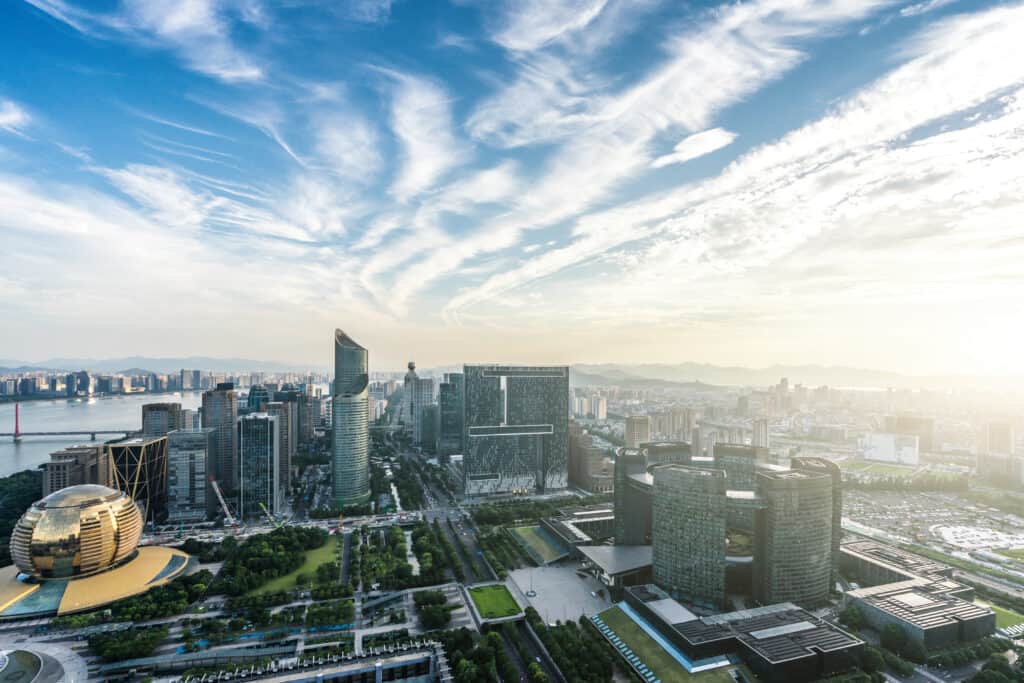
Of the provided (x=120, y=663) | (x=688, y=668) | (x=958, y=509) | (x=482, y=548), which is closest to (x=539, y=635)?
(x=688, y=668)

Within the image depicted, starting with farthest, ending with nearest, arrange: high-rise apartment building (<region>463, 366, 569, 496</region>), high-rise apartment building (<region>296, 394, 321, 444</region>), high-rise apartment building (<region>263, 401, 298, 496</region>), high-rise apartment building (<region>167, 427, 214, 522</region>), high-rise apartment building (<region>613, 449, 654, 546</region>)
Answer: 1. high-rise apartment building (<region>296, 394, 321, 444</region>)
2. high-rise apartment building (<region>463, 366, 569, 496</region>)
3. high-rise apartment building (<region>263, 401, 298, 496</region>)
4. high-rise apartment building (<region>167, 427, 214, 522</region>)
5. high-rise apartment building (<region>613, 449, 654, 546</region>)

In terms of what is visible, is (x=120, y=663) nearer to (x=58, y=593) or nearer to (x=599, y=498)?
(x=58, y=593)

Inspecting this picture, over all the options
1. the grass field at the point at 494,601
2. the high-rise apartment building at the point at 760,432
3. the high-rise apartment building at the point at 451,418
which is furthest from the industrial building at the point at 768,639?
the high-rise apartment building at the point at 451,418

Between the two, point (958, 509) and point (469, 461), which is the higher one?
point (469, 461)

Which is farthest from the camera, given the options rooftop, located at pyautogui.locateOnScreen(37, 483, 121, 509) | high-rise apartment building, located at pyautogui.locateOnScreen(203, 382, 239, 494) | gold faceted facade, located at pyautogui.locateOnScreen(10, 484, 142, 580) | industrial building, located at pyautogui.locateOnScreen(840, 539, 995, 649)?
high-rise apartment building, located at pyautogui.locateOnScreen(203, 382, 239, 494)

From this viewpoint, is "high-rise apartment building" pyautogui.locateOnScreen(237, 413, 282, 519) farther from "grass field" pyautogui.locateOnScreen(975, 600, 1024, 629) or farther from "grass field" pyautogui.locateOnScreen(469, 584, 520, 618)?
"grass field" pyautogui.locateOnScreen(975, 600, 1024, 629)

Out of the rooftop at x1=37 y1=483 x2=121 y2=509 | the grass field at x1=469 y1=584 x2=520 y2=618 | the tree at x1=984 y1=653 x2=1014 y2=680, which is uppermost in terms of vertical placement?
the rooftop at x1=37 y1=483 x2=121 y2=509

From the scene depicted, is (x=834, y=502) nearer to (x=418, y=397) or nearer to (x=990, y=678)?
(x=990, y=678)

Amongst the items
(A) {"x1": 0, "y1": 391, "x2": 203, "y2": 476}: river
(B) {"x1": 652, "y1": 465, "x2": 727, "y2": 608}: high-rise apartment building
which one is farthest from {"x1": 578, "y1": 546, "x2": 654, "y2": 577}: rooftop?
(A) {"x1": 0, "y1": 391, "x2": 203, "y2": 476}: river
